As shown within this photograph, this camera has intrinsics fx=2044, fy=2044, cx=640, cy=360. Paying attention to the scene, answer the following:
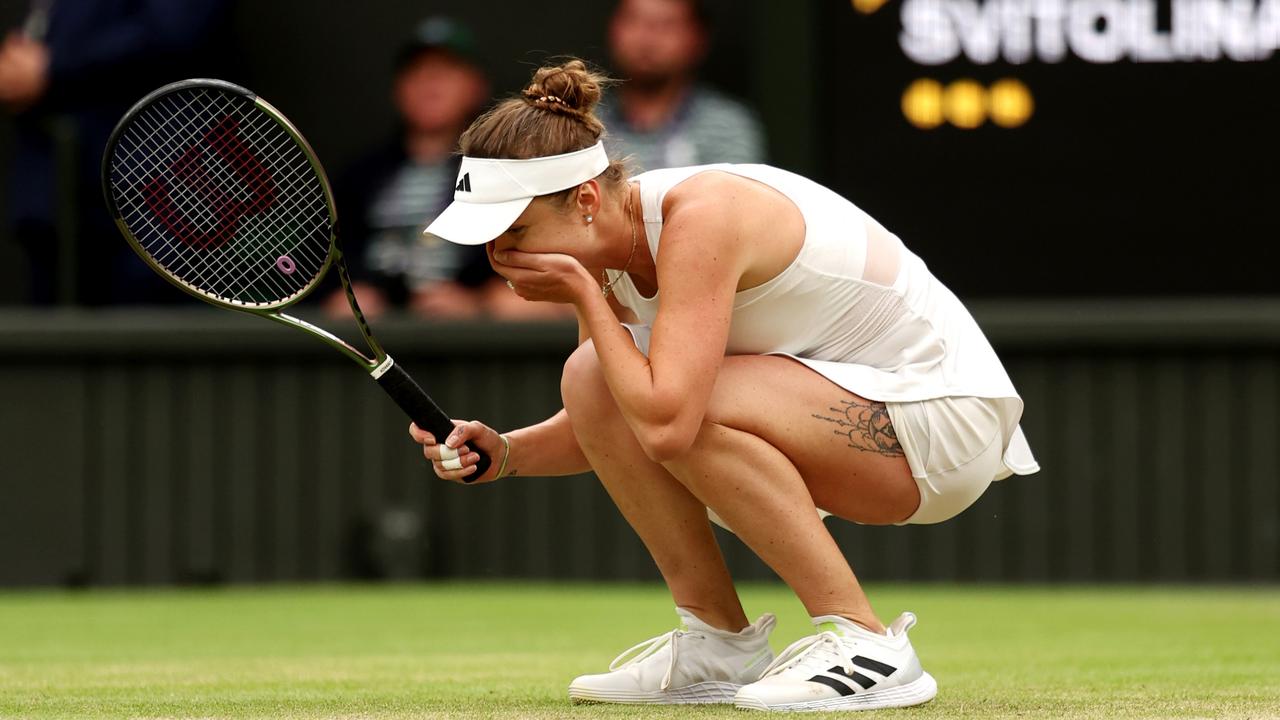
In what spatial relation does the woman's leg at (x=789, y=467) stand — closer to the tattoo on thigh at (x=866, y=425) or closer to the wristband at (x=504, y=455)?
the tattoo on thigh at (x=866, y=425)

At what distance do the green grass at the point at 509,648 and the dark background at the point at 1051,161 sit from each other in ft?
3.34

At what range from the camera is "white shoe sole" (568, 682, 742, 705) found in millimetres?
3174

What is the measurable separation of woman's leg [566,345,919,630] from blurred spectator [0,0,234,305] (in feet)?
12.3

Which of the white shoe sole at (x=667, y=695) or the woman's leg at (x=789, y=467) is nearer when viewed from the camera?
the woman's leg at (x=789, y=467)

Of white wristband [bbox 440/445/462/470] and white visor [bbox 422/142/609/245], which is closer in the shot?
white visor [bbox 422/142/609/245]

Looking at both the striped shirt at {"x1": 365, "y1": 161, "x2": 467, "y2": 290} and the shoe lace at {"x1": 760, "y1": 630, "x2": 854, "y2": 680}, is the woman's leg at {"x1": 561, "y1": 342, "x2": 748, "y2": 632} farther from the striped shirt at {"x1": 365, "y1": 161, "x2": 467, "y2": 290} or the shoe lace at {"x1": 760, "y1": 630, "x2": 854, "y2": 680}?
the striped shirt at {"x1": 365, "y1": 161, "x2": 467, "y2": 290}

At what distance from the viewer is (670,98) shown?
637 cm

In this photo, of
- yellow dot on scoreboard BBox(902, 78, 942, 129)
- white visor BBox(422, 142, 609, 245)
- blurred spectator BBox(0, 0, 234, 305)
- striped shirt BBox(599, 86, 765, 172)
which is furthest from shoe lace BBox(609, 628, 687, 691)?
blurred spectator BBox(0, 0, 234, 305)

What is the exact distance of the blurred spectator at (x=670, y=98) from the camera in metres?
6.28

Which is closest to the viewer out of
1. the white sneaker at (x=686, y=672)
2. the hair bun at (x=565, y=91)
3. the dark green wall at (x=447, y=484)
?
the hair bun at (x=565, y=91)

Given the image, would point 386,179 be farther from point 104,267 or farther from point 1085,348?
point 1085,348

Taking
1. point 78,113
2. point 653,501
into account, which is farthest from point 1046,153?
point 653,501

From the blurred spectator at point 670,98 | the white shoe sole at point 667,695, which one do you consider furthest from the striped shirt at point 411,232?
the white shoe sole at point 667,695

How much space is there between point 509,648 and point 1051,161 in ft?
8.95
